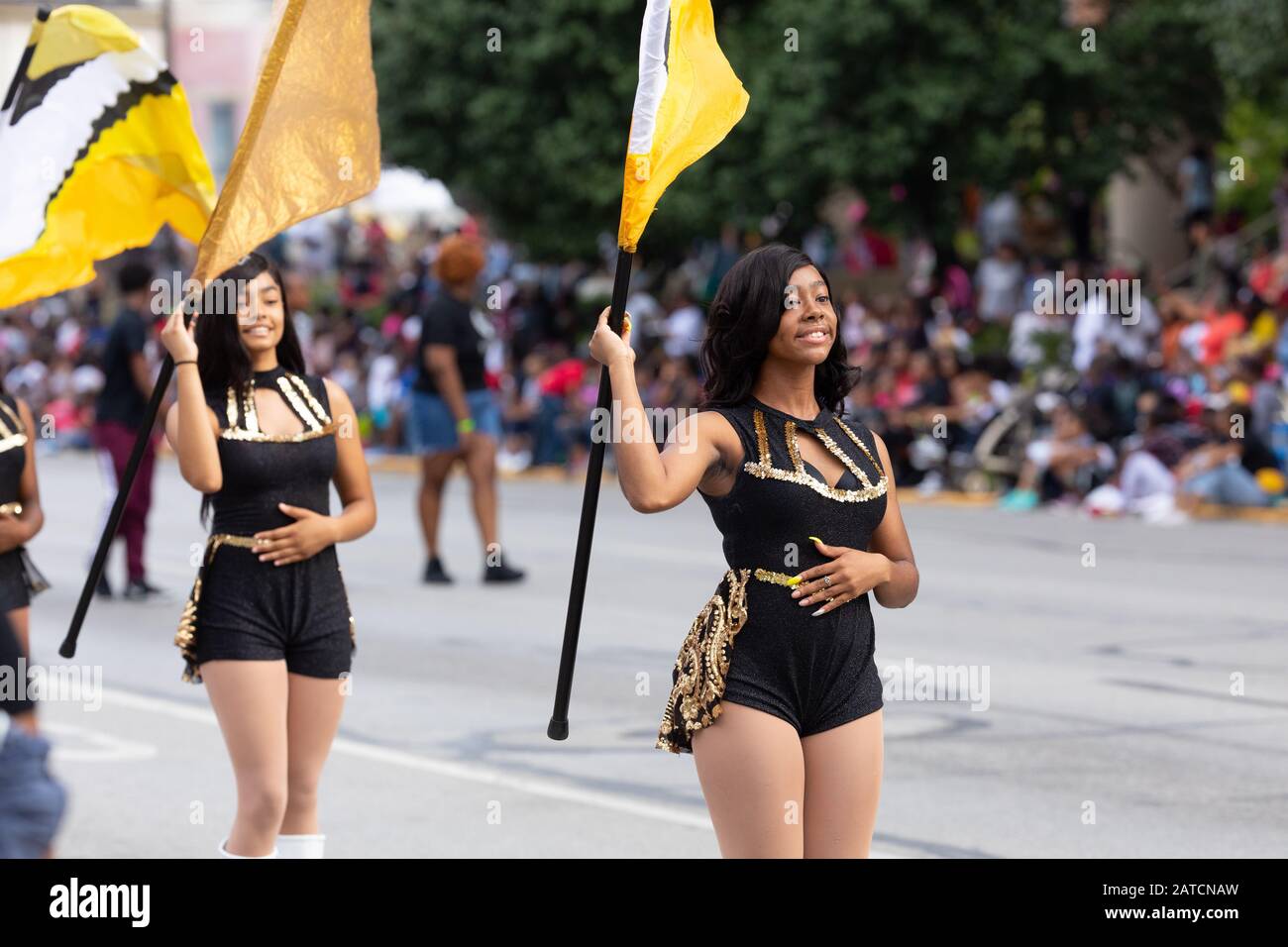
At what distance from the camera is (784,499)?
4.98 metres

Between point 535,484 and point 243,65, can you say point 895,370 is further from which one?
point 243,65

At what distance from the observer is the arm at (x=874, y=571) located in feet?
16.2

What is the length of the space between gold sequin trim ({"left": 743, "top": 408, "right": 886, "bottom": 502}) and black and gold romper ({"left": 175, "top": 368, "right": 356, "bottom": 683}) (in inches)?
67.7

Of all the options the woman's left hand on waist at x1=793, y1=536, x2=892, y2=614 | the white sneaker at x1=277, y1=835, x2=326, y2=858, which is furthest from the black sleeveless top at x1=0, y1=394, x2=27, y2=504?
the woman's left hand on waist at x1=793, y1=536, x2=892, y2=614

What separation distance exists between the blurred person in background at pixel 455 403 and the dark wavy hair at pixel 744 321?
8.58m

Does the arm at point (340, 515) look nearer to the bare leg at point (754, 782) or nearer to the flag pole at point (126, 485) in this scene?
the flag pole at point (126, 485)

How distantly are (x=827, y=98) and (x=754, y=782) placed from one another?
1930 centimetres

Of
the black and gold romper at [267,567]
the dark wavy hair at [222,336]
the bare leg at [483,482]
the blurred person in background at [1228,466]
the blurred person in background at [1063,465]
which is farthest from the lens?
the blurred person in background at [1063,465]

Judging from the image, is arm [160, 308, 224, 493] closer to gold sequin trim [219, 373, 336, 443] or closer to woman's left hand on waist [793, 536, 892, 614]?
gold sequin trim [219, 373, 336, 443]

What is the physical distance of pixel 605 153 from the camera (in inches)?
1070

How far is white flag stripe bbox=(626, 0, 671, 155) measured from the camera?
526 centimetres

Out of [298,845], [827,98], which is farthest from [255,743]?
[827,98]

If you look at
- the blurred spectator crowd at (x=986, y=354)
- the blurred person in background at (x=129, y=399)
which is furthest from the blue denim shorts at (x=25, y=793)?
the blurred spectator crowd at (x=986, y=354)
